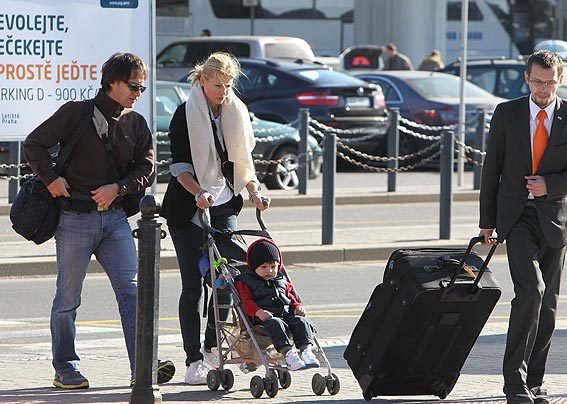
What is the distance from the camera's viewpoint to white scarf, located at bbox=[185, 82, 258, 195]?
832 cm

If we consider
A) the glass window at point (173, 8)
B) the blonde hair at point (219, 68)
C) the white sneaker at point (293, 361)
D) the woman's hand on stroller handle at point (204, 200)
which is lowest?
the white sneaker at point (293, 361)

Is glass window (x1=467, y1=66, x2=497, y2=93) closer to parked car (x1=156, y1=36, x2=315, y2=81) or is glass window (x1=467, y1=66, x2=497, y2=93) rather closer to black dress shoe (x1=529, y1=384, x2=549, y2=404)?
parked car (x1=156, y1=36, x2=315, y2=81)

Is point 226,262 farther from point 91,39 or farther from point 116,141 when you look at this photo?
point 91,39

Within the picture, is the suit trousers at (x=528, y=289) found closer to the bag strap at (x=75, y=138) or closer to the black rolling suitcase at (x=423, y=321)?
the black rolling suitcase at (x=423, y=321)

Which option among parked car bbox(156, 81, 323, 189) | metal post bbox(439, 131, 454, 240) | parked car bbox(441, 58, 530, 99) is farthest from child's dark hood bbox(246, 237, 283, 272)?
parked car bbox(441, 58, 530, 99)

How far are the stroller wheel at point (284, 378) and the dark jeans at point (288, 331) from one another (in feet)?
0.56

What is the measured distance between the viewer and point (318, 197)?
20578 mm

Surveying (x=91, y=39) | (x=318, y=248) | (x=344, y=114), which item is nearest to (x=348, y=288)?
(x=318, y=248)

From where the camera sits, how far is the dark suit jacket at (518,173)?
24.6 ft

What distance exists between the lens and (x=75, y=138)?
7.97 metres

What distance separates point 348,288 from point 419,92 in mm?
13392

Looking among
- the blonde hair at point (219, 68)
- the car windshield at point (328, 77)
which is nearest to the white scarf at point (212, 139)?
the blonde hair at point (219, 68)

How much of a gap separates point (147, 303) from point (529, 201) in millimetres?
1961

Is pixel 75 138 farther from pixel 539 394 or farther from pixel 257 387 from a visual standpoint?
pixel 539 394
